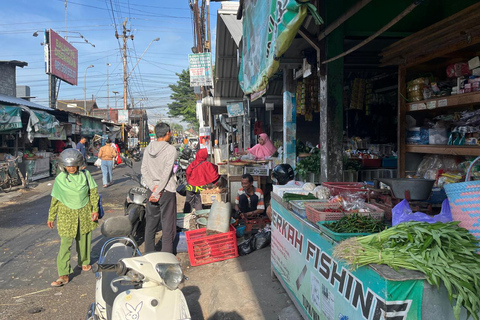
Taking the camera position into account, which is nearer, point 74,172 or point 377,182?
point 377,182

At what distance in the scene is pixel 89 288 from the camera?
191 inches

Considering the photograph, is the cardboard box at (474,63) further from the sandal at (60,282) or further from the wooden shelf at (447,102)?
the sandal at (60,282)

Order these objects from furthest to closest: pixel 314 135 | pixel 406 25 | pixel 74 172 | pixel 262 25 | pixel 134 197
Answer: pixel 314 135 → pixel 134 197 → pixel 406 25 → pixel 74 172 → pixel 262 25

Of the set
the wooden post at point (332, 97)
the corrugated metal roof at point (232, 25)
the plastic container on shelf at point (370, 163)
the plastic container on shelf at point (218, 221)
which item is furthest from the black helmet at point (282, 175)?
the corrugated metal roof at point (232, 25)

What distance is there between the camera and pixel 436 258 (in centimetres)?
194

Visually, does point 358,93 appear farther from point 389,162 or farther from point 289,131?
point 289,131

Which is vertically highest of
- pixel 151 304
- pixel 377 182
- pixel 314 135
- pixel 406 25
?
pixel 406 25

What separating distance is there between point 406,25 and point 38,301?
6581mm

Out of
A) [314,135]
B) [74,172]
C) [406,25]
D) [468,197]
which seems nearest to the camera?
[468,197]

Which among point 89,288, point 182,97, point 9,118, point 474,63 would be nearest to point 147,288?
point 89,288

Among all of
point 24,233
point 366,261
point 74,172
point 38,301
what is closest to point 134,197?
point 74,172

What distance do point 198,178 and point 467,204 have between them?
20.1ft

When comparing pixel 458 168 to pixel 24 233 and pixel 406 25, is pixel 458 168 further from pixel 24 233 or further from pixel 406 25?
pixel 24 233

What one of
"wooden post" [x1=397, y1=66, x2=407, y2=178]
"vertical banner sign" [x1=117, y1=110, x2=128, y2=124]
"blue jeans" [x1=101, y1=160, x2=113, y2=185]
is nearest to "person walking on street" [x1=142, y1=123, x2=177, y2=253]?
"wooden post" [x1=397, y1=66, x2=407, y2=178]
